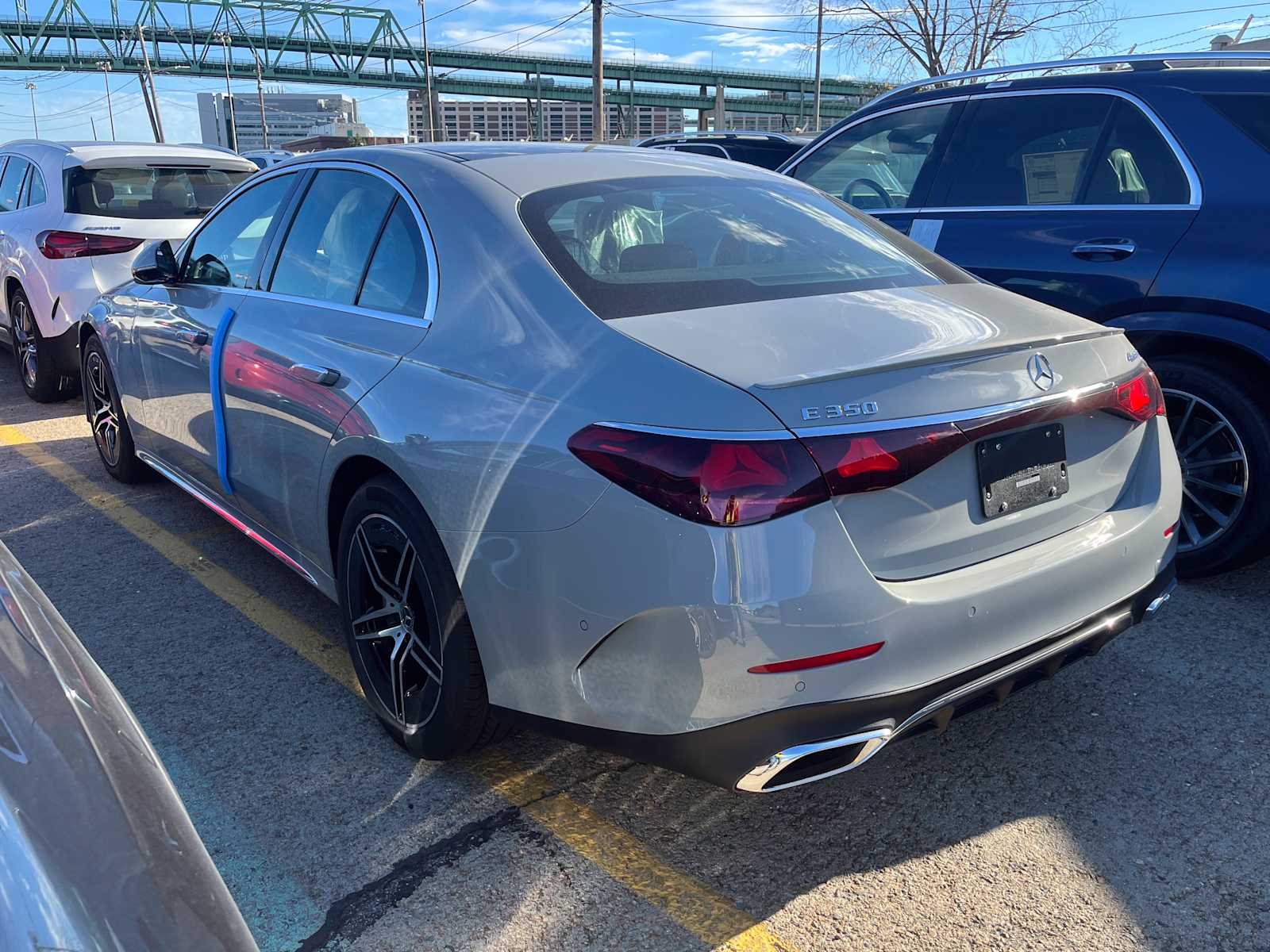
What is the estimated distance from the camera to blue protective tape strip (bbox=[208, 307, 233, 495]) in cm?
357

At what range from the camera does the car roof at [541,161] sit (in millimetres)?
2857

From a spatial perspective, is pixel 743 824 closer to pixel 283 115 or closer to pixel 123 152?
pixel 123 152

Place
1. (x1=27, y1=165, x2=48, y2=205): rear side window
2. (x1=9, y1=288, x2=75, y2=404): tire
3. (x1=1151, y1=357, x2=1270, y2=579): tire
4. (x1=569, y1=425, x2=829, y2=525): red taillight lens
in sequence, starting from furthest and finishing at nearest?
(x1=27, y1=165, x2=48, y2=205): rear side window → (x1=9, y1=288, x2=75, y2=404): tire → (x1=1151, y1=357, x2=1270, y2=579): tire → (x1=569, y1=425, x2=829, y2=525): red taillight lens

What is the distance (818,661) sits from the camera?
1.98m

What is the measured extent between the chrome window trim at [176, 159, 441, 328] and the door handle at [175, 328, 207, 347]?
24cm

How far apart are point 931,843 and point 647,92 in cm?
10442

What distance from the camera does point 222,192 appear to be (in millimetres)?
7621

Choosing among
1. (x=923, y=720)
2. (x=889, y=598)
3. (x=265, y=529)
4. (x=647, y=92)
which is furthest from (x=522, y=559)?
(x=647, y=92)

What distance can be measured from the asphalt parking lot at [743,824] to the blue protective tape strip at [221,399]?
0.59 meters

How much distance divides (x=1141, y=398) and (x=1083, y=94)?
2.25 metres

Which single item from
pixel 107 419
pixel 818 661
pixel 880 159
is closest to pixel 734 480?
pixel 818 661

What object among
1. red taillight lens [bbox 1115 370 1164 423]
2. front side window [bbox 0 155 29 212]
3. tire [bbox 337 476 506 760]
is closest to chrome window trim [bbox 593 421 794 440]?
tire [bbox 337 476 506 760]

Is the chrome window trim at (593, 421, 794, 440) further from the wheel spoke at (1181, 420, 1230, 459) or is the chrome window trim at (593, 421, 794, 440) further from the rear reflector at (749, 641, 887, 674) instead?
the wheel spoke at (1181, 420, 1230, 459)

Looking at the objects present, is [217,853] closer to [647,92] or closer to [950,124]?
[950,124]
